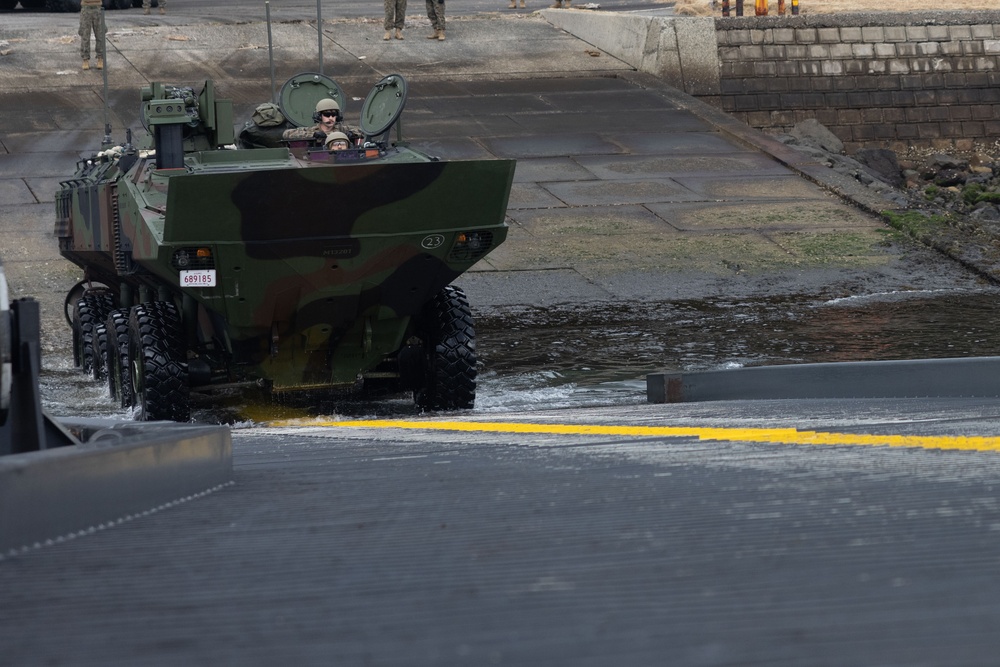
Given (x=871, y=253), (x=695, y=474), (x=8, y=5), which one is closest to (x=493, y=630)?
(x=695, y=474)

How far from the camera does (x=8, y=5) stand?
2495 centimetres

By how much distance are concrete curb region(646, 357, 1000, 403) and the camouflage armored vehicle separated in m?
1.22

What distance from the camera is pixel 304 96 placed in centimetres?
845

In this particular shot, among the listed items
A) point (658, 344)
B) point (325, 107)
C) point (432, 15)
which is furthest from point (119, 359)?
point (432, 15)

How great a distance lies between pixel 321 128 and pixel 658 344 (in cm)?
310

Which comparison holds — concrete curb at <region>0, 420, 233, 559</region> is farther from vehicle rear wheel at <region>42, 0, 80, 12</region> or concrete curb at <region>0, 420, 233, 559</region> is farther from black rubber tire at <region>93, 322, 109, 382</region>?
vehicle rear wheel at <region>42, 0, 80, 12</region>

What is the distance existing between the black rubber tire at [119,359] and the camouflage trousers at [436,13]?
1353cm

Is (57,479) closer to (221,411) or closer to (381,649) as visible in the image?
(381,649)

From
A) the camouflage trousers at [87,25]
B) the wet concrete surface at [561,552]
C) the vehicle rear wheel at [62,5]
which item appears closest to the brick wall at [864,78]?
the camouflage trousers at [87,25]

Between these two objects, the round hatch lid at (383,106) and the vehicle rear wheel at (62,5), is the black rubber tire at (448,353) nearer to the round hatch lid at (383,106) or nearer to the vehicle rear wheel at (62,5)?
the round hatch lid at (383,106)

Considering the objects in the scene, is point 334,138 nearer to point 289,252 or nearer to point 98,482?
point 289,252

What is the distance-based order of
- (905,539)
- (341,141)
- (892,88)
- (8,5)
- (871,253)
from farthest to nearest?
(8,5)
(892,88)
(871,253)
(341,141)
(905,539)

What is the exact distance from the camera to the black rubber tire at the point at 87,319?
948 cm

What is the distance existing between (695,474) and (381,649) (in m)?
1.36
